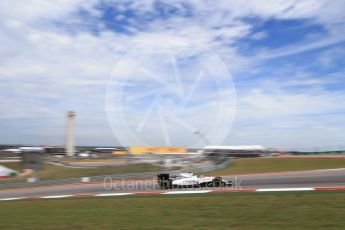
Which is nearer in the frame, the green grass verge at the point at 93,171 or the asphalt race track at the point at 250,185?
the asphalt race track at the point at 250,185

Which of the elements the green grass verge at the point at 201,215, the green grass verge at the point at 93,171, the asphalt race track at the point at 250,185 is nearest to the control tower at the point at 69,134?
the green grass verge at the point at 93,171

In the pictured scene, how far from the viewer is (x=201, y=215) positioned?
8.07 m

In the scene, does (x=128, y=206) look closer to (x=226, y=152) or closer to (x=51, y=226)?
(x=51, y=226)

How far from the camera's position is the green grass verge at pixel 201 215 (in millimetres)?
6863

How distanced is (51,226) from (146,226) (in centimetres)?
207

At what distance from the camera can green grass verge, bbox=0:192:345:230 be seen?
6.86m

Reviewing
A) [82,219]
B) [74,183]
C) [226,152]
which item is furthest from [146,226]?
[226,152]

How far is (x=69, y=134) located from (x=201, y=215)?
214 ft

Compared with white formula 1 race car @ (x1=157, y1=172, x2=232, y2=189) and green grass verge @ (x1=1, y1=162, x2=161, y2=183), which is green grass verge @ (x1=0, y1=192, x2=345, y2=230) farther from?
green grass verge @ (x1=1, y1=162, x2=161, y2=183)

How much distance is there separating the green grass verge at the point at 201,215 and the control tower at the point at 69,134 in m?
61.9

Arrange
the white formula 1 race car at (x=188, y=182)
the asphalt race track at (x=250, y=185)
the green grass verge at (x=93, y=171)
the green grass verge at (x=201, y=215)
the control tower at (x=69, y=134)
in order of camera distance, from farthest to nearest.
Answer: the control tower at (x=69, y=134), the green grass verge at (x=93, y=171), the white formula 1 race car at (x=188, y=182), the asphalt race track at (x=250, y=185), the green grass verge at (x=201, y=215)

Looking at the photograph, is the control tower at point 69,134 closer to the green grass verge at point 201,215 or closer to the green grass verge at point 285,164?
the green grass verge at point 285,164

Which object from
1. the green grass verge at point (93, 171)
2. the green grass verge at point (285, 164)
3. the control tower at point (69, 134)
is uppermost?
the control tower at point (69, 134)

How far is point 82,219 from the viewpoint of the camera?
27.1ft
